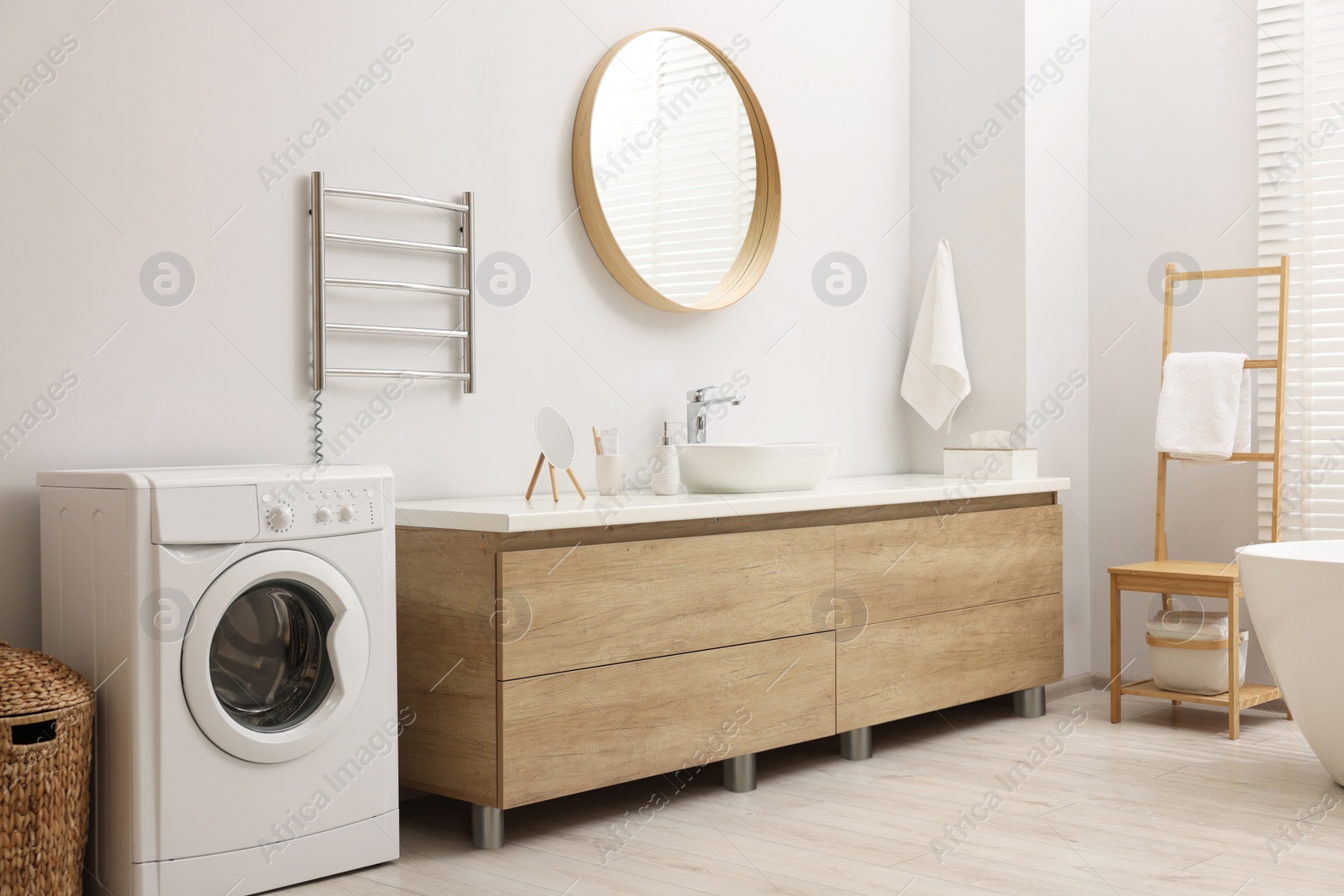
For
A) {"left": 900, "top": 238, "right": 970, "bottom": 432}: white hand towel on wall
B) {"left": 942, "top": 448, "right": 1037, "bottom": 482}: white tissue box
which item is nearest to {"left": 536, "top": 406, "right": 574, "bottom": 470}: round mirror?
{"left": 942, "top": 448, "right": 1037, "bottom": 482}: white tissue box

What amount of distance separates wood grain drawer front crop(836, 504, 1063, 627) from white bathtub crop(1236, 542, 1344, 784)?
704 millimetres

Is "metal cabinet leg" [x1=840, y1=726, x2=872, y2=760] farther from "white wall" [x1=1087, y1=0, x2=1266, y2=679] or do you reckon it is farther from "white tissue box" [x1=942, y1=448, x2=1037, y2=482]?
"white wall" [x1=1087, y1=0, x2=1266, y2=679]

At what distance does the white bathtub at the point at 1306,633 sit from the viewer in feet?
8.58

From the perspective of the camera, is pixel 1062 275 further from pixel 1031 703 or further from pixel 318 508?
pixel 318 508

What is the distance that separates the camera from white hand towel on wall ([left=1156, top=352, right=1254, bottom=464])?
3523 mm

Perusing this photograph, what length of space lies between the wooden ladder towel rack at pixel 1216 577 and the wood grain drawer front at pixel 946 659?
198 mm

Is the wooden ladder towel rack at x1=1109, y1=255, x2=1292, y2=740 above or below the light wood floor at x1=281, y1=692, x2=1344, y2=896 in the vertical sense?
above

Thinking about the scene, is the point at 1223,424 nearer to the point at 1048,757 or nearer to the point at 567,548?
the point at 1048,757

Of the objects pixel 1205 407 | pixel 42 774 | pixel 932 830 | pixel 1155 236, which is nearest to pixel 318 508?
pixel 42 774

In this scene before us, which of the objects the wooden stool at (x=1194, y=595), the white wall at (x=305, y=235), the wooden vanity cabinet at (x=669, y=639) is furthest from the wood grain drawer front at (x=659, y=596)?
the wooden stool at (x=1194, y=595)

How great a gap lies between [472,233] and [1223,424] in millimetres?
2283

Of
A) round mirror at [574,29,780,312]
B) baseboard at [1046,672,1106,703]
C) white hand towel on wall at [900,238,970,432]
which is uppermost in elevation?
round mirror at [574,29,780,312]

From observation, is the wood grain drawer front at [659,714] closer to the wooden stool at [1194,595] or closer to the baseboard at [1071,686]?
the wooden stool at [1194,595]

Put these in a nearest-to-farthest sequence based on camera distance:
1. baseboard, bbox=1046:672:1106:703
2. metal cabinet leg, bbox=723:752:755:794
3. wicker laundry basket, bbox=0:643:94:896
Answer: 1. wicker laundry basket, bbox=0:643:94:896
2. metal cabinet leg, bbox=723:752:755:794
3. baseboard, bbox=1046:672:1106:703
